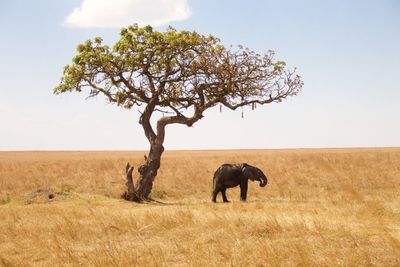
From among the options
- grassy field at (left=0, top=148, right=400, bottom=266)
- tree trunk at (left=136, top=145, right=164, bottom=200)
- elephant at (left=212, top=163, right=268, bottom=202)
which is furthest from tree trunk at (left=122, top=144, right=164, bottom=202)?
elephant at (left=212, top=163, right=268, bottom=202)

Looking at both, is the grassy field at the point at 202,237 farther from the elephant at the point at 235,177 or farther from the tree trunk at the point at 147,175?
the elephant at the point at 235,177

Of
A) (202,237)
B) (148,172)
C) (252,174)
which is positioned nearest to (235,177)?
(252,174)

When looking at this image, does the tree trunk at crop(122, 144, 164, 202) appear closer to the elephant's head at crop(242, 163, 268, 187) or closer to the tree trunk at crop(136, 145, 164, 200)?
the tree trunk at crop(136, 145, 164, 200)

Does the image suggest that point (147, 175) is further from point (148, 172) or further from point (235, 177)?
point (235, 177)

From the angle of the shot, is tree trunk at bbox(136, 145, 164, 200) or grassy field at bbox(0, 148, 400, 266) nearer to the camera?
grassy field at bbox(0, 148, 400, 266)

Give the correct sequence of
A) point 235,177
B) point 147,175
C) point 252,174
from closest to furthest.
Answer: point 252,174
point 235,177
point 147,175

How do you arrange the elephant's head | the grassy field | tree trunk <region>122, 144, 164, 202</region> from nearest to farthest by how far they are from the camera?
the grassy field → the elephant's head → tree trunk <region>122, 144, 164, 202</region>

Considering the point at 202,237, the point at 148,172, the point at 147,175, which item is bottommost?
the point at 202,237

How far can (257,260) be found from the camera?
332 inches

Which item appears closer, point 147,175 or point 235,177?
point 235,177

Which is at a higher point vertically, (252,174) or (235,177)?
(252,174)

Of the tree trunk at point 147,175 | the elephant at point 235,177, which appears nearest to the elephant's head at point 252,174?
the elephant at point 235,177

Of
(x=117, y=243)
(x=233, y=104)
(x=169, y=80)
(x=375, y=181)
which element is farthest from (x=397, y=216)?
(x=375, y=181)

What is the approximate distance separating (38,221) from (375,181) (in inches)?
728
